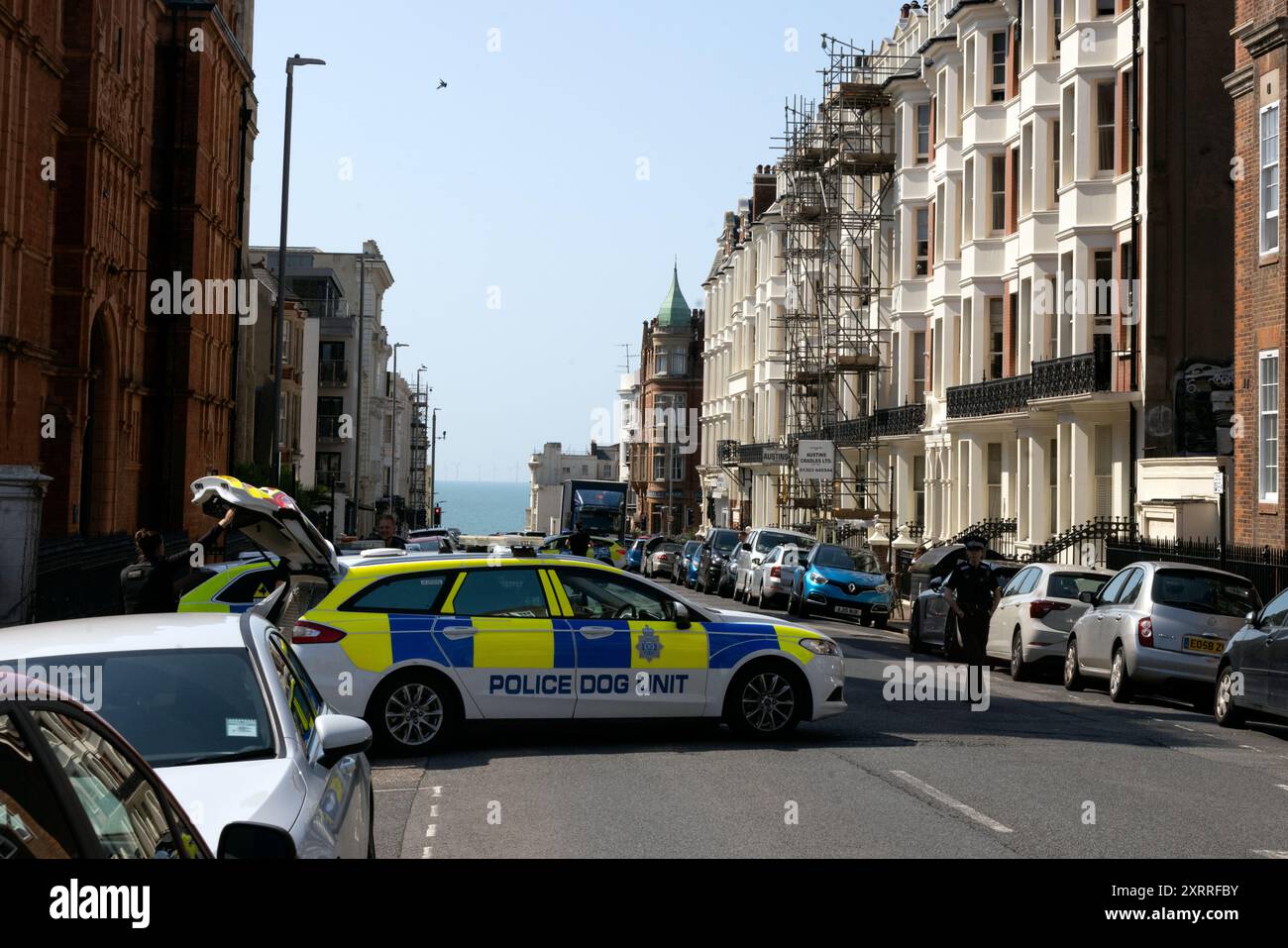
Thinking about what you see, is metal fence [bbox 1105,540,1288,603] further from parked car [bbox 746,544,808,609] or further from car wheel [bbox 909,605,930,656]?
parked car [bbox 746,544,808,609]

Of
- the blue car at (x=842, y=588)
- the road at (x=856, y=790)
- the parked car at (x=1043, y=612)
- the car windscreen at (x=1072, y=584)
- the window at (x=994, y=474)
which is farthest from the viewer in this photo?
the window at (x=994, y=474)

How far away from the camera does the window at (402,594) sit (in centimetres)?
1253

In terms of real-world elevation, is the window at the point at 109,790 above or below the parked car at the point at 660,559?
above

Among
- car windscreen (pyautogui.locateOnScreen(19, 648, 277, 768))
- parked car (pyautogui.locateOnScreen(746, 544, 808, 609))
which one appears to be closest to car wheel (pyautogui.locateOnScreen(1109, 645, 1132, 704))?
car windscreen (pyautogui.locateOnScreen(19, 648, 277, 768))

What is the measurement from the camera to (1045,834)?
9.12 metres

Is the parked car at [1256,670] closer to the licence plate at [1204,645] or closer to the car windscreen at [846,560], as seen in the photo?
the licence plate at [1204,645]

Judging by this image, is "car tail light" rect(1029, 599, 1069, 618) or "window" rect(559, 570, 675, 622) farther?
"car tail light" rect(1029, 599, 1069, 618)

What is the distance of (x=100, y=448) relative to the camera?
34.2 meters

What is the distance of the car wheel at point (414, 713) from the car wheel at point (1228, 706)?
309 inches

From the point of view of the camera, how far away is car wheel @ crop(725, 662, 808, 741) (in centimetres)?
1308

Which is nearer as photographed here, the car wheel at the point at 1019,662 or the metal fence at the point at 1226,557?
the car wheel at the point at 1019,662

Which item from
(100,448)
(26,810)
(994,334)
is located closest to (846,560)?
(994,334)

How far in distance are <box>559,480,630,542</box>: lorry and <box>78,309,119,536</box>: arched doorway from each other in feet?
106

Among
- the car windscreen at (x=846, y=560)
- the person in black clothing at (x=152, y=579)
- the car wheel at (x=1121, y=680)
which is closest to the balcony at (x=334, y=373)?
the car windscreen at (x=846, y=560)
